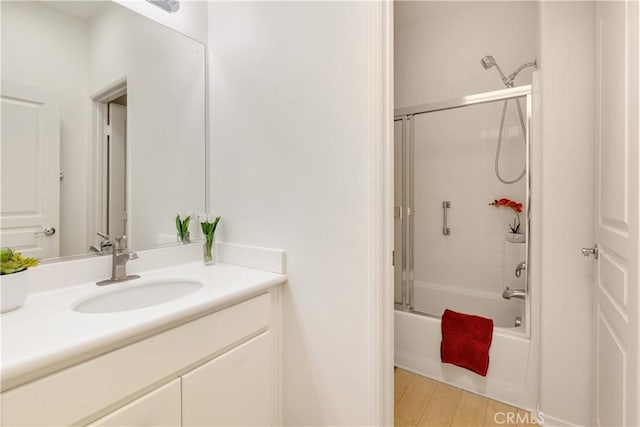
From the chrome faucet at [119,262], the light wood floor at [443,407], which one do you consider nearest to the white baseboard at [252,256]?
the chrome faucet at [119,262]

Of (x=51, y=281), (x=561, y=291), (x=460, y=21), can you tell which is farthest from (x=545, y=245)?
(x=51, y=281)

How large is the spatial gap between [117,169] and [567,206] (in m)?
2.05

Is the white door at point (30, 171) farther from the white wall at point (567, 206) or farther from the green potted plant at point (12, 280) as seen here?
the white wall at point (567, 206)

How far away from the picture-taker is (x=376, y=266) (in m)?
1.07

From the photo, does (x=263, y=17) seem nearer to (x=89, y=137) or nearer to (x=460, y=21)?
(x=89, y=137)

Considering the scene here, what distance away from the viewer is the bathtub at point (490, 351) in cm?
156

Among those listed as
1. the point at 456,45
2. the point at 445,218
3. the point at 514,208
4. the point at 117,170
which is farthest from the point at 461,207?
the point at 117,170

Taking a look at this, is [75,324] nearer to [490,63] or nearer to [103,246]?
[103,246]

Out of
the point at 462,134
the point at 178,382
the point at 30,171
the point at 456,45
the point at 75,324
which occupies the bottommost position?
the point at 178,382

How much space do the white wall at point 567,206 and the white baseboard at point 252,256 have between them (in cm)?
128

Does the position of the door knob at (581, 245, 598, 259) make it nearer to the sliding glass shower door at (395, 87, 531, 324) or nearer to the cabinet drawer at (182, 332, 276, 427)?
the sliding glass shower door at (395, 87, 531, 324)

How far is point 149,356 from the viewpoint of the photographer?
32.5 inches

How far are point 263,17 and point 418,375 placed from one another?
2167mm

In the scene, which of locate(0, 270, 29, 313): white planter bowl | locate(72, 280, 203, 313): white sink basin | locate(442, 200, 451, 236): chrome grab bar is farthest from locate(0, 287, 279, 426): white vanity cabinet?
locate(442, 200, 451, 236): chrome grab bar
